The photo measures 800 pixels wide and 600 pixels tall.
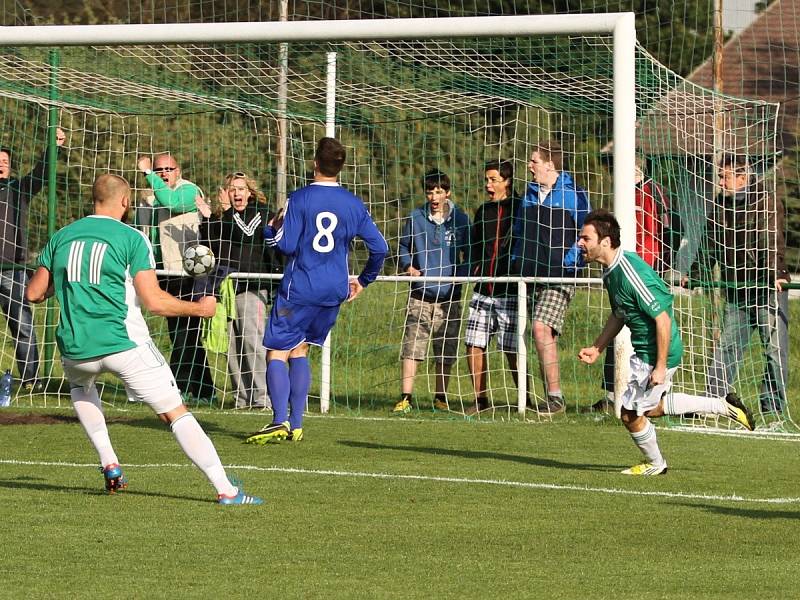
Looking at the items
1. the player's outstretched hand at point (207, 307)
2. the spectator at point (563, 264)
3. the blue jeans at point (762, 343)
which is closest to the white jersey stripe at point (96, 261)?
the player's outstretched hand at point (207, 307)

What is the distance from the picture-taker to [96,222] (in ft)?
26.1

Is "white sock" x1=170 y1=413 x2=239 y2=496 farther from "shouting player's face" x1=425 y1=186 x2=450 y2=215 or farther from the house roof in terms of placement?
the house roof

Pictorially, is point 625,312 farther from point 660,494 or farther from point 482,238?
point 482,238

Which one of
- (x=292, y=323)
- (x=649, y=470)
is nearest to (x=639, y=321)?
(x=649, y=470)

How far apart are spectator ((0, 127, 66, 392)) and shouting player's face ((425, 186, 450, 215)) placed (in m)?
3.41

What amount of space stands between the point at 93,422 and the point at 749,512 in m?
3.44

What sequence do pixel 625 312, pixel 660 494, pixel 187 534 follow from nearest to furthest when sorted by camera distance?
pixel 187 534, pixel 660 494, pixel 625 312

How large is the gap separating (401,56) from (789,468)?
524 cm

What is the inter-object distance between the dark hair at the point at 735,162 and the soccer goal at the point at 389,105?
6.2 inches

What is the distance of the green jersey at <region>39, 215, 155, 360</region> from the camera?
7848 millimetres

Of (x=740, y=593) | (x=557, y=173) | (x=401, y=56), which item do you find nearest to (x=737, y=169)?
(x=557, y=173)

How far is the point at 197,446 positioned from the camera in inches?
304

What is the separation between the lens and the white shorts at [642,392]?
9.16 metres

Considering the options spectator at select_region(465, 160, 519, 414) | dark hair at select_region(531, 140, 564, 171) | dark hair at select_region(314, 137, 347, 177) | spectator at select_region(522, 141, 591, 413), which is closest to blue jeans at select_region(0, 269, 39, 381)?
spectator at select_region(465, 160, 519, 414)
